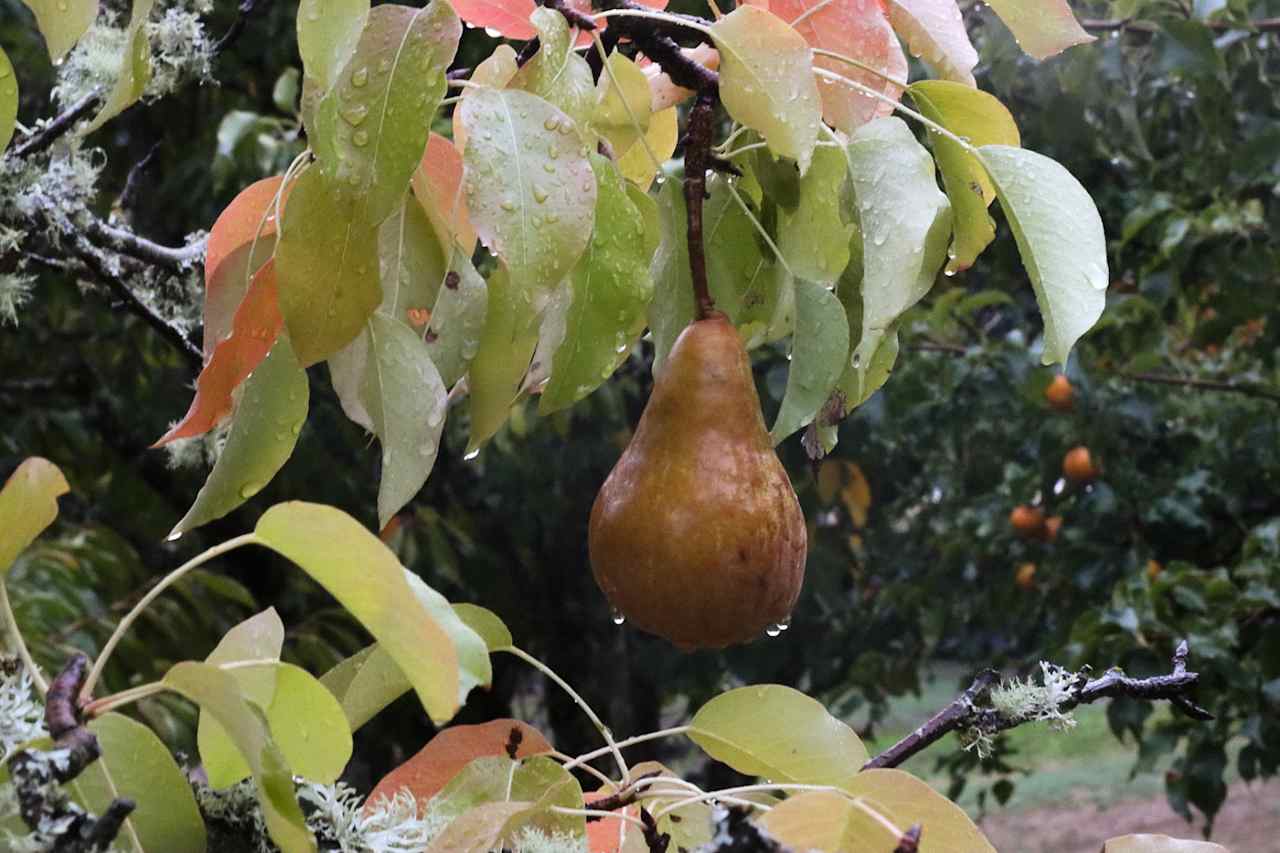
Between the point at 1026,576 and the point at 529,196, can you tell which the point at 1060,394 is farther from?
the point at 529,196

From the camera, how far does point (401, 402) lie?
0.71 m

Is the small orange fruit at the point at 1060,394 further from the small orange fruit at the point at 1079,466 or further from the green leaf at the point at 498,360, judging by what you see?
the green leaf at the point at 498,360

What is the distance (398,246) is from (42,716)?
1.10 ft

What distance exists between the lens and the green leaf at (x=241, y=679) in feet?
1.74

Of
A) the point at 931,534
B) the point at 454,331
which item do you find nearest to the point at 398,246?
the point at 454,331

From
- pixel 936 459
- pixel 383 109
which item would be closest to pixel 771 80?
pixel 383 109

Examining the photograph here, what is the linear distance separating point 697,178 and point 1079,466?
2594 millimetres

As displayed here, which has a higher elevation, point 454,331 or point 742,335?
point 454,331

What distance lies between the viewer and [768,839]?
1.50 feet

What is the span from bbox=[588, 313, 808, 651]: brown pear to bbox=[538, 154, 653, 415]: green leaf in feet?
0.31

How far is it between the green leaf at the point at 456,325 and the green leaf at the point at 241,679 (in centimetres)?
21

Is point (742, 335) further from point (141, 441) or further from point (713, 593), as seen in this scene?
point (141, 441)

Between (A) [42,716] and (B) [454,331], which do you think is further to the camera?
(B) [454,331]

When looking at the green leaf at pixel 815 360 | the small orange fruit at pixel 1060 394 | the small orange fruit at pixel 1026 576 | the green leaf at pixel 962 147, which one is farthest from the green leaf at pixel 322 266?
the small orange fruit at pixel 1026 576
